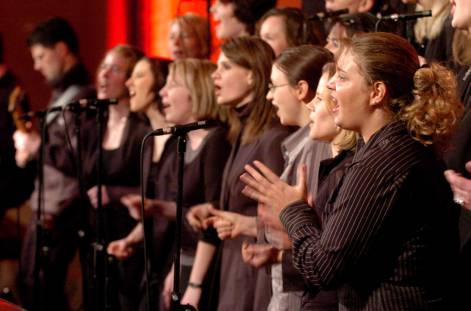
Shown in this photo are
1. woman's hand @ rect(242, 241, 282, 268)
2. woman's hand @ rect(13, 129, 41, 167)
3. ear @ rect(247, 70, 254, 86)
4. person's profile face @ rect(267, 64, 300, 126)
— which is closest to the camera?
woman's hand @ rect(242, 241, 282, 268)

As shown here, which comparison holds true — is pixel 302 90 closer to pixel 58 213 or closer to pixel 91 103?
pixel 91 103

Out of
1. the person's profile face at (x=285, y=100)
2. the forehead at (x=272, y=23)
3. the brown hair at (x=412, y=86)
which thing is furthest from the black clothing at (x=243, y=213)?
the brown hair at (x=412, y=86)

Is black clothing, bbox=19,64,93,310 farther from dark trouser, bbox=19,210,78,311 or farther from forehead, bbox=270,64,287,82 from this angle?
forehead, bbox=270,64,287,82

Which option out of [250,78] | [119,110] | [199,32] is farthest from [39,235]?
[199,32]

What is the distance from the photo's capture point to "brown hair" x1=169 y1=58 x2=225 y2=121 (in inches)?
168

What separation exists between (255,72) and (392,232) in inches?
64.7

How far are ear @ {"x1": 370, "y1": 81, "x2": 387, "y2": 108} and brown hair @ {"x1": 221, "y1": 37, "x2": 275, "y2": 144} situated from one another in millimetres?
Result: 1240

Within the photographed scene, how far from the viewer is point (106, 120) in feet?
16.1

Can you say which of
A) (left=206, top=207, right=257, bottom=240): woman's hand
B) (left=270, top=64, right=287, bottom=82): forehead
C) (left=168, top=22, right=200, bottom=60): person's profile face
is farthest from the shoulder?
(left=168, top=22, right=200, bottom=60): person's profile face

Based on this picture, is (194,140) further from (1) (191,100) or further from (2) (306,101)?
(2) (306,101)

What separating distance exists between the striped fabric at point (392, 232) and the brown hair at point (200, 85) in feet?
Result: 6.05

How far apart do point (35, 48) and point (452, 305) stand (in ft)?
12.9

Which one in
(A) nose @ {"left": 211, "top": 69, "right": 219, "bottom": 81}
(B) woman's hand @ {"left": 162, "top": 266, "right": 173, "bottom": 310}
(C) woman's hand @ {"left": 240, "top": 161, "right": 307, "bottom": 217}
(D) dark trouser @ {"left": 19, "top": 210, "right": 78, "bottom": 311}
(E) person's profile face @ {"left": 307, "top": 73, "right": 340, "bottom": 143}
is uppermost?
(E) person's profile face @ {"left": 307, "top": 73, "right": 340, "bottom": 143}

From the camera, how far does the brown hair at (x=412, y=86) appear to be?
8.10 ft
